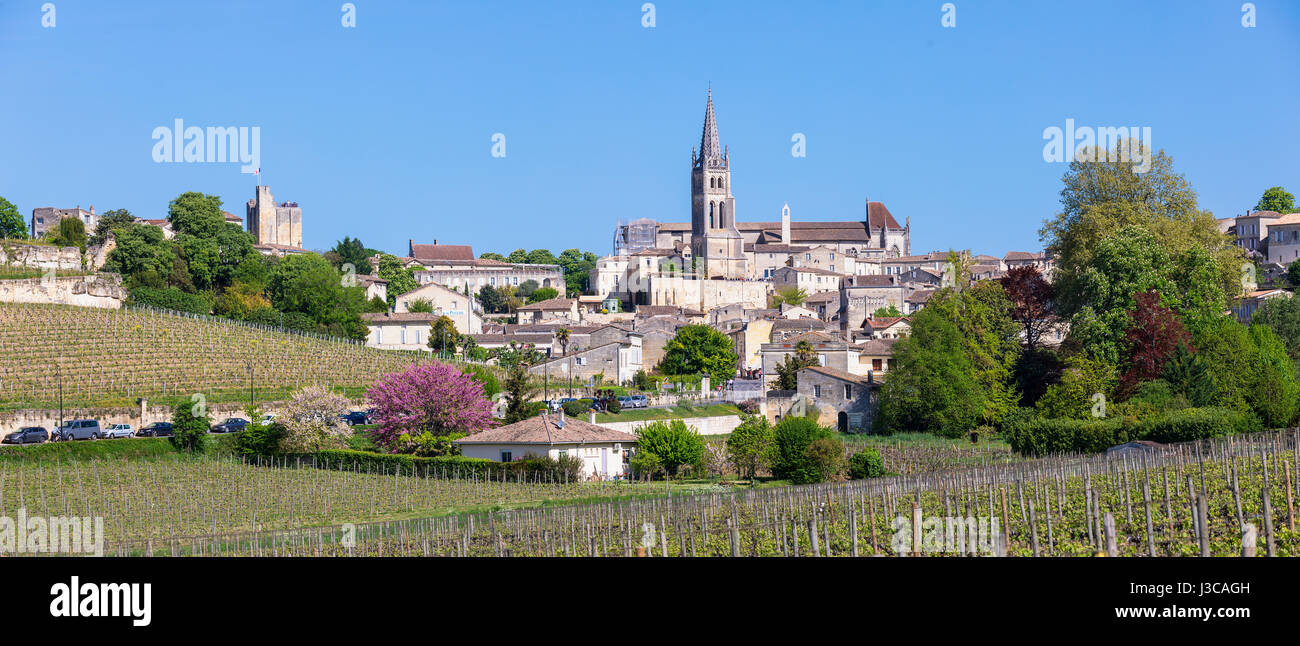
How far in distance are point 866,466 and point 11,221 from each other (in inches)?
3009

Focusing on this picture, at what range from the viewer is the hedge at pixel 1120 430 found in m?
38.6

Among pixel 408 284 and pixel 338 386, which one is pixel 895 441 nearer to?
pixel 338 386

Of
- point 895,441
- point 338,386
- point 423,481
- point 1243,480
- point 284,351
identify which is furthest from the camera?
point 284,351

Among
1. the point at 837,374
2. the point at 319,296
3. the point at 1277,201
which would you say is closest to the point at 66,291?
the point at 319,296

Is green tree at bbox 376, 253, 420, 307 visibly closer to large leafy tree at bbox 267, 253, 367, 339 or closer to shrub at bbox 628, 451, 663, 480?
large leafy tree at bbox 267, 253, 367, 339

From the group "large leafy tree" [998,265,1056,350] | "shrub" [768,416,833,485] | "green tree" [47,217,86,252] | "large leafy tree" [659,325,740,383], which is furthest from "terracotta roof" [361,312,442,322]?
"shrub" [768,416,833,485]

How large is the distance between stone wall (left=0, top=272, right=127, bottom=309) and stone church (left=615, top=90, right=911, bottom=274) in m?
60.7

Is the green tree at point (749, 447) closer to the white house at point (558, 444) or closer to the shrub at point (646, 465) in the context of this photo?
the shrub at point (646, 465)

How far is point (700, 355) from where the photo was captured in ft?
231
